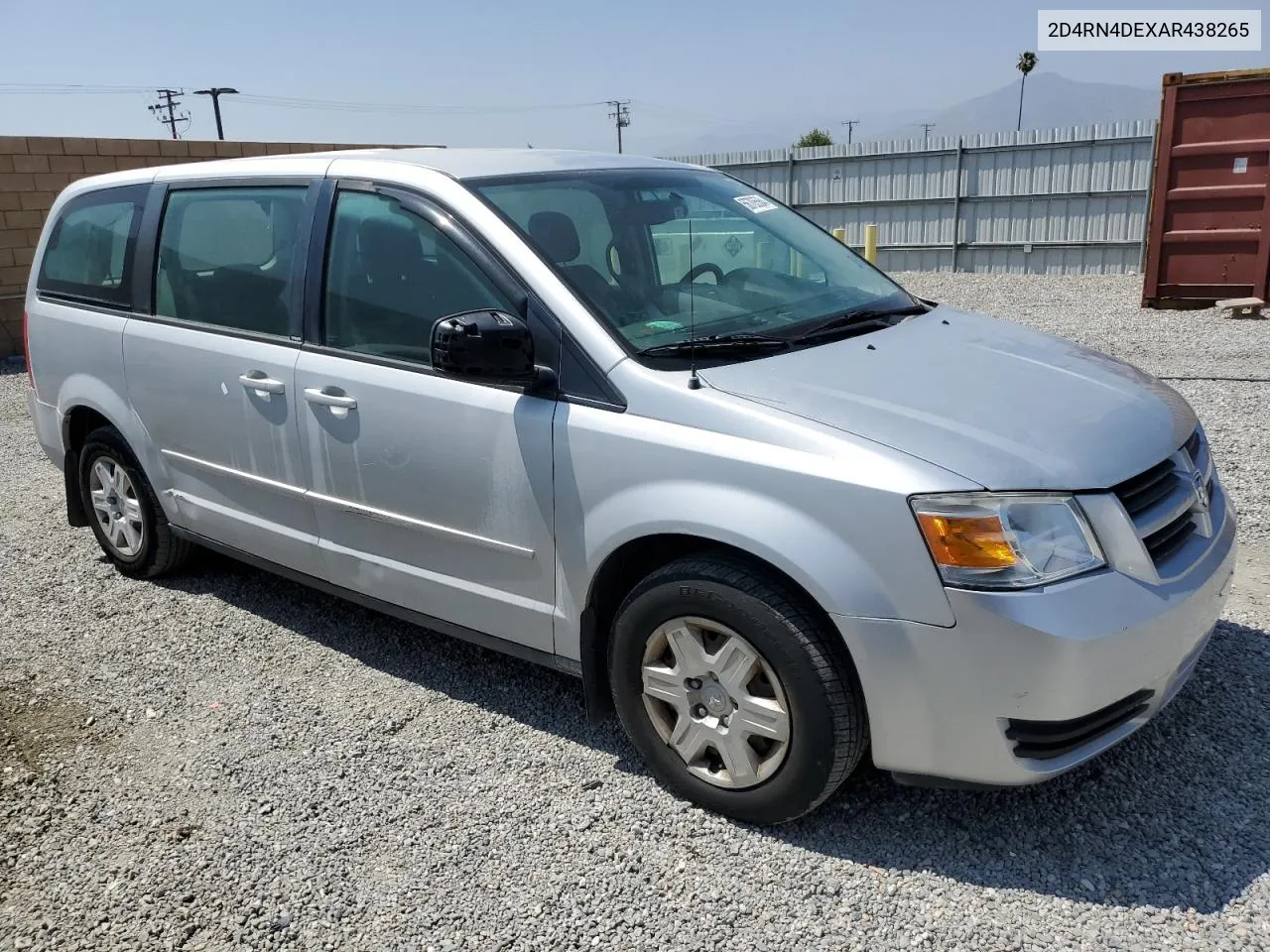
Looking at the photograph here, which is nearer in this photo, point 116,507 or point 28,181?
point 116,507

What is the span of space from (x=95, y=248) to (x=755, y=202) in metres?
2.98

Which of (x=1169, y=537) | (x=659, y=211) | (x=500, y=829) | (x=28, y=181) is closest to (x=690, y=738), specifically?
(x=500, y=829)

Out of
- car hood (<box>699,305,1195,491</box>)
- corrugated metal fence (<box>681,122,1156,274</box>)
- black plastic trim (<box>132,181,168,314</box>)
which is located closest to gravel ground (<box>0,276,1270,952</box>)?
car hood (<box>699,305,1195,491</box>)

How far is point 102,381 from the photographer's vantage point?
4.56m

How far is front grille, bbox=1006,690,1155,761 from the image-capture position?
8.09ft

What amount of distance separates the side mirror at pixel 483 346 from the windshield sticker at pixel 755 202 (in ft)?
4.76

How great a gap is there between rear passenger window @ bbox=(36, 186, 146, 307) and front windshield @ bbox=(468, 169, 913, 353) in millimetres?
2067

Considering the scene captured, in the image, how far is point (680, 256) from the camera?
11.2 feet

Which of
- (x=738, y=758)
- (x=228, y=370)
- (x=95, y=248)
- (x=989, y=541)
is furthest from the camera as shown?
(x=95, y=248)

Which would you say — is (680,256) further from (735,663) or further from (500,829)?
(500,829)

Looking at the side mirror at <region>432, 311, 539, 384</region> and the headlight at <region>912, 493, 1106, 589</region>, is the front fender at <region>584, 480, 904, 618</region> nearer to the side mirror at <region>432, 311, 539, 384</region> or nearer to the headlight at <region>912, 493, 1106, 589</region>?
the headlight at <region>912, 493, 1106, 589</region>

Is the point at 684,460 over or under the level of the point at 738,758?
over

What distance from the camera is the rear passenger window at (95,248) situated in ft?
14.7

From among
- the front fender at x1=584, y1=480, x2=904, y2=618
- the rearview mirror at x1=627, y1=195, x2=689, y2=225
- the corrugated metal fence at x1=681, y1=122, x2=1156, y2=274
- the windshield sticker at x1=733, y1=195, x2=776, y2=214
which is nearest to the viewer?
the front fender at x1=584, y1=480, x2=904, y2=618
